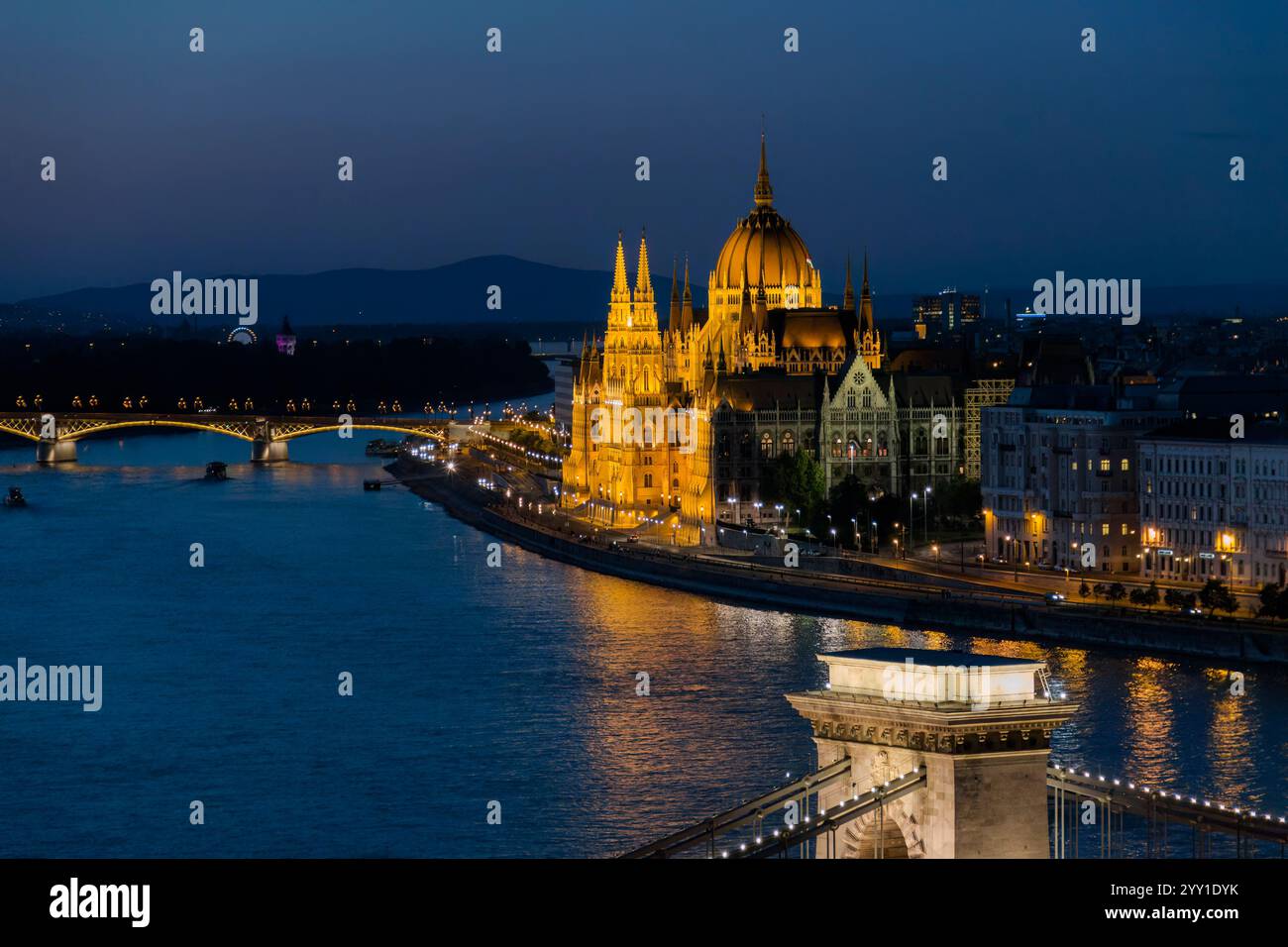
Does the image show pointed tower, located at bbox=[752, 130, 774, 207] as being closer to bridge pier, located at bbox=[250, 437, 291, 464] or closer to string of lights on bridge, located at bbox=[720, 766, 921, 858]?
bridge pier, located at bbox=[250, 437, 291, 464]

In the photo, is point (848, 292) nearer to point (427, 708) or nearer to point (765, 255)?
point (765, 255)

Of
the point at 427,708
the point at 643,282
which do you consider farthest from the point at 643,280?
the point at 427,708

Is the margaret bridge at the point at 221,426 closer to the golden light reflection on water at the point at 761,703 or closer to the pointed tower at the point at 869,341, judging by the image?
the pointed tower at the point at 869,341

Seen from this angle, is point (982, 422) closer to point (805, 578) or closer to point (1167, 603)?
point (805, 578)

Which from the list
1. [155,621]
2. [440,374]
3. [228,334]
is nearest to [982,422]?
[155,621]

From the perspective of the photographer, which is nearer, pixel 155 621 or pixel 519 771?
pixel 519 771
